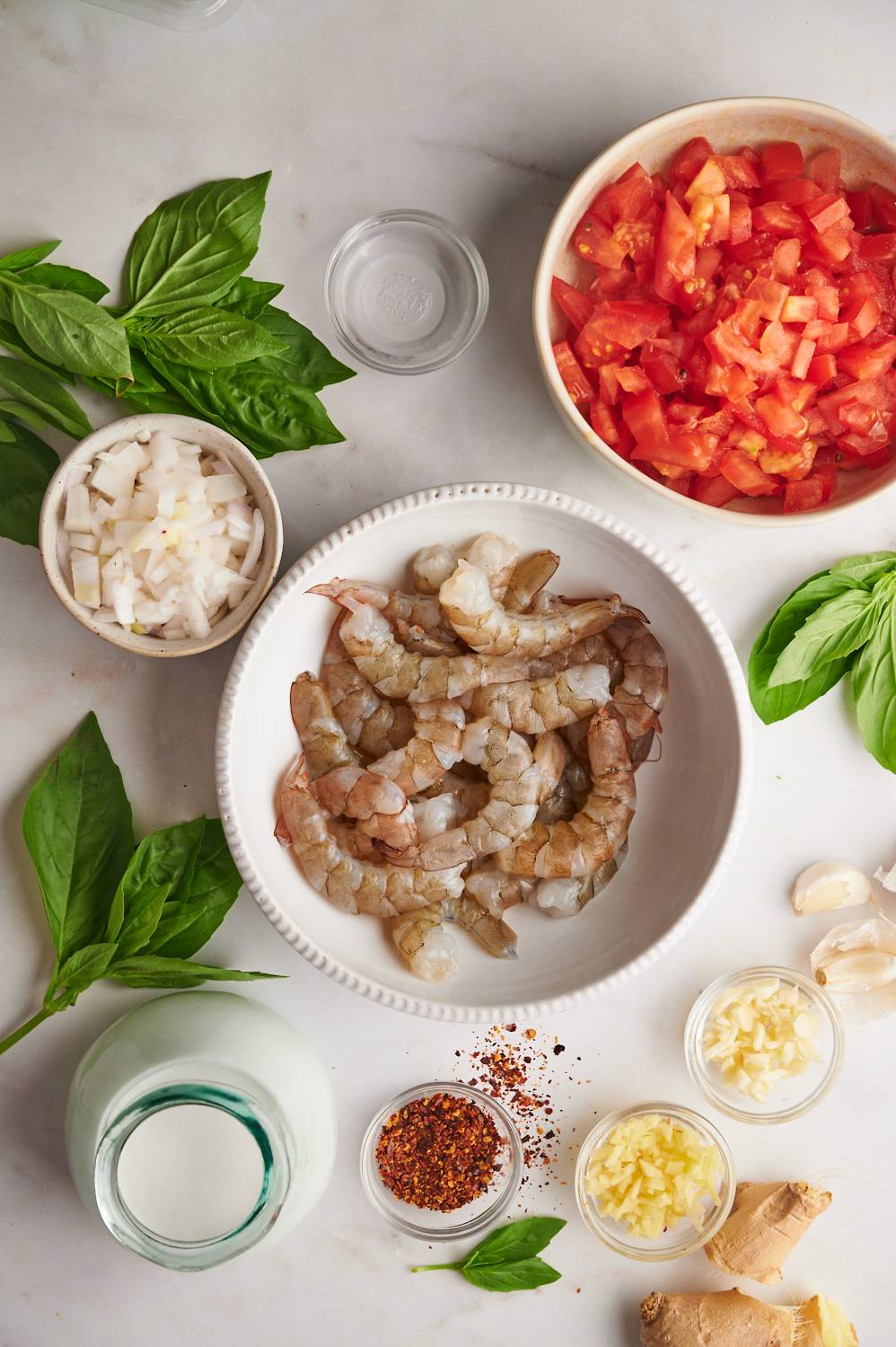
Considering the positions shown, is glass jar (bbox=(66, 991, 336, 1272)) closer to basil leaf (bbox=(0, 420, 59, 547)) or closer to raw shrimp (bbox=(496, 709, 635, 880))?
raw shrimp (bbox=(496, 709, 635, 880))

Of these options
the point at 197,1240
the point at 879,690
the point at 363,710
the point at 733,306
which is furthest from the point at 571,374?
the point at 197,1240

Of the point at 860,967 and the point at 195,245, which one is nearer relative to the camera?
the point at 195,245

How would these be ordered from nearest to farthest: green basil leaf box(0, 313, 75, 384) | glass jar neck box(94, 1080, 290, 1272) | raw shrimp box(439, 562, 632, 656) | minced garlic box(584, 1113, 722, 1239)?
glass jar neck box(94, 1080, 290, 1272) → raw shrimp box(439, 562, 632, 656) → green basil leaf box(0, 313, 75, 384) → minced garlic box(584, 1113, 722, 1239)

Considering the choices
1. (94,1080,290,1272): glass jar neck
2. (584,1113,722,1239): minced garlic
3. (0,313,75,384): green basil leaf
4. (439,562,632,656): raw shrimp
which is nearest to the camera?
(94,1080,290,1272): glass jar neck

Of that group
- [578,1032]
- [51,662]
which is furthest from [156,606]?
[578,1032]

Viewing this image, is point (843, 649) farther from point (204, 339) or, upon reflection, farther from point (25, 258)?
point (25, 258)

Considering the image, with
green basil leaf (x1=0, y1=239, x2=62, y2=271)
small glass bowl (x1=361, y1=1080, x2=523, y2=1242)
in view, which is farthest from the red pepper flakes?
green basil leaf (x1=0, y1=239, x2=62, y2=271)

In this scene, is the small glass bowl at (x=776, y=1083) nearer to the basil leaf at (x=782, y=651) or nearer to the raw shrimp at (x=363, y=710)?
the basil leaf at (x=782, y=651)
